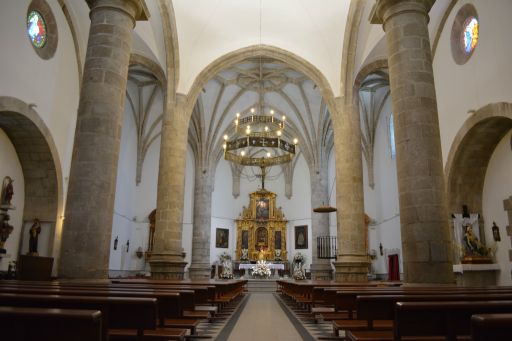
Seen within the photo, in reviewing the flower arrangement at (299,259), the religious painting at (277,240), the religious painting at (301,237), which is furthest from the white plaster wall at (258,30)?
the religious painting at (277,240)

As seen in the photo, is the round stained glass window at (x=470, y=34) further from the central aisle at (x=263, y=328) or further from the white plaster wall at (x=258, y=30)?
the central aisle at (x=263, y=328)

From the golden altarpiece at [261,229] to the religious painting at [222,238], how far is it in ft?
2.89

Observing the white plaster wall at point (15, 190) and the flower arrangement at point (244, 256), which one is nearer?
the white plaster wall at point (15, 190)

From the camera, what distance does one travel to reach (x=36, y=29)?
39.9 feet

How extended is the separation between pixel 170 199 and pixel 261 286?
10.2 metres

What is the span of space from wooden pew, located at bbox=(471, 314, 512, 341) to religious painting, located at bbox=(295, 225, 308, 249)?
90.6 feet

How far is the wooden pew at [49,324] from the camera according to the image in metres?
1.99

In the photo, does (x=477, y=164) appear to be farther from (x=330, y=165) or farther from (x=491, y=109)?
(x=330, y=165)

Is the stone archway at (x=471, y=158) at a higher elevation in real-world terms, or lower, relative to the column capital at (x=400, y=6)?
lower

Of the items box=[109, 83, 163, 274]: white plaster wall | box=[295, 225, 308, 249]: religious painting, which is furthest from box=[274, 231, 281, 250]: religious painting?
box=[109, 83, 163, 274]: white plaster wall

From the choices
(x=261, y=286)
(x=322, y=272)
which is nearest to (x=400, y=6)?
(x=322, y=272)

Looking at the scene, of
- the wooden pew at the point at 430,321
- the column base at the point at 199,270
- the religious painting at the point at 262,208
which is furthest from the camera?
the religious painting at the point at 262,208

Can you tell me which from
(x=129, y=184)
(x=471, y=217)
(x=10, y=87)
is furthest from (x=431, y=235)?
(x=129, y=184)

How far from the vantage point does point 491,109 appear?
10602mm
